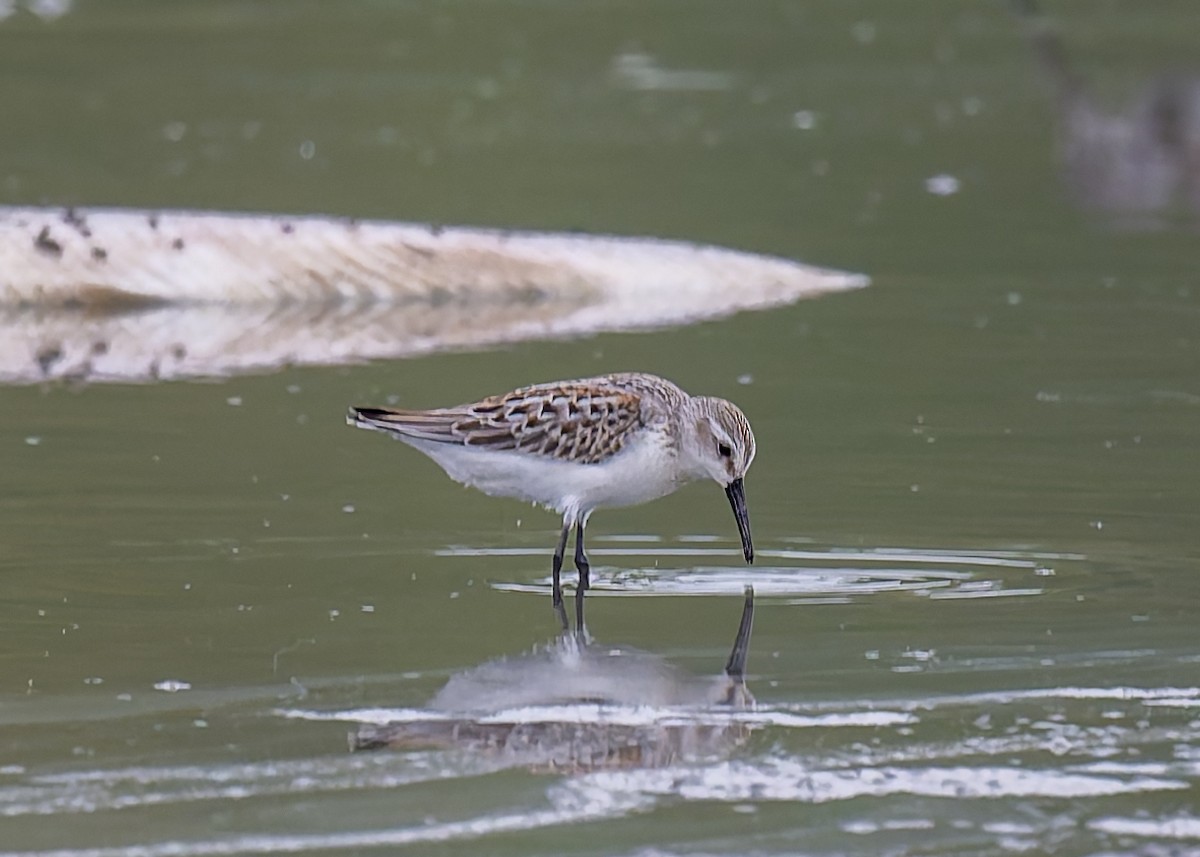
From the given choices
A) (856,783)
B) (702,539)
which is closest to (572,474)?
(702,539)

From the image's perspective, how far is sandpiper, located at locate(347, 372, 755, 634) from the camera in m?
7.18

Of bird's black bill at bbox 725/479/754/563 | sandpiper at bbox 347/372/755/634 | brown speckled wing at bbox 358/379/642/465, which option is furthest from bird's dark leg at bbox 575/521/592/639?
bird's black bill at bbox 725/479/754/563

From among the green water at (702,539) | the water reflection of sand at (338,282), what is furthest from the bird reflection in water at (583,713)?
the water reflection of sand at (338,282)

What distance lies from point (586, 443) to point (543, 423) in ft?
0.57

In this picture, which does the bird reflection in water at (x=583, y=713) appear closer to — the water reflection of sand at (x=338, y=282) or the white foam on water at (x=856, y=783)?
the white foam on water at (x=856, y=783)

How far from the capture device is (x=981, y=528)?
7.73 m

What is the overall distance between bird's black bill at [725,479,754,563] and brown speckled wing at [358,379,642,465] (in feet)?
1.24

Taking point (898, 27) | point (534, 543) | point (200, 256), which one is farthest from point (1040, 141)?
point (534, 543)

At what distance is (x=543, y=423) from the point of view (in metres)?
7.26

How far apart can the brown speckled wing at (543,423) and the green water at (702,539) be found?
44 cm

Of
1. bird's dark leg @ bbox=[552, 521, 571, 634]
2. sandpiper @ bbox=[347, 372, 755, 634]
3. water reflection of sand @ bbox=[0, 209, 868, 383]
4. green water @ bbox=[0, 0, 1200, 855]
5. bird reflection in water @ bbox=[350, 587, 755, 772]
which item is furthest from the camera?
water reflection of sand @ bbox=[0, 209, 868, 383]

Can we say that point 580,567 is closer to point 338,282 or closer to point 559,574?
point 559,574

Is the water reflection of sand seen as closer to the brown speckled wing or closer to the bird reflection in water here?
the brown speckled wing

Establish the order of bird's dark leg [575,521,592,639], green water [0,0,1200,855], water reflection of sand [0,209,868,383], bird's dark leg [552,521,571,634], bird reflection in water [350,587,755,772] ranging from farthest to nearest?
1. water reflection of sand [0,209,868,383]
2. bird's dark leg [575,521,592,639]
3. bird's dark leg [552,521,571,634]
4. bird reflection in water [350,587,755,772]
5. green water [0,0,1200,855]
